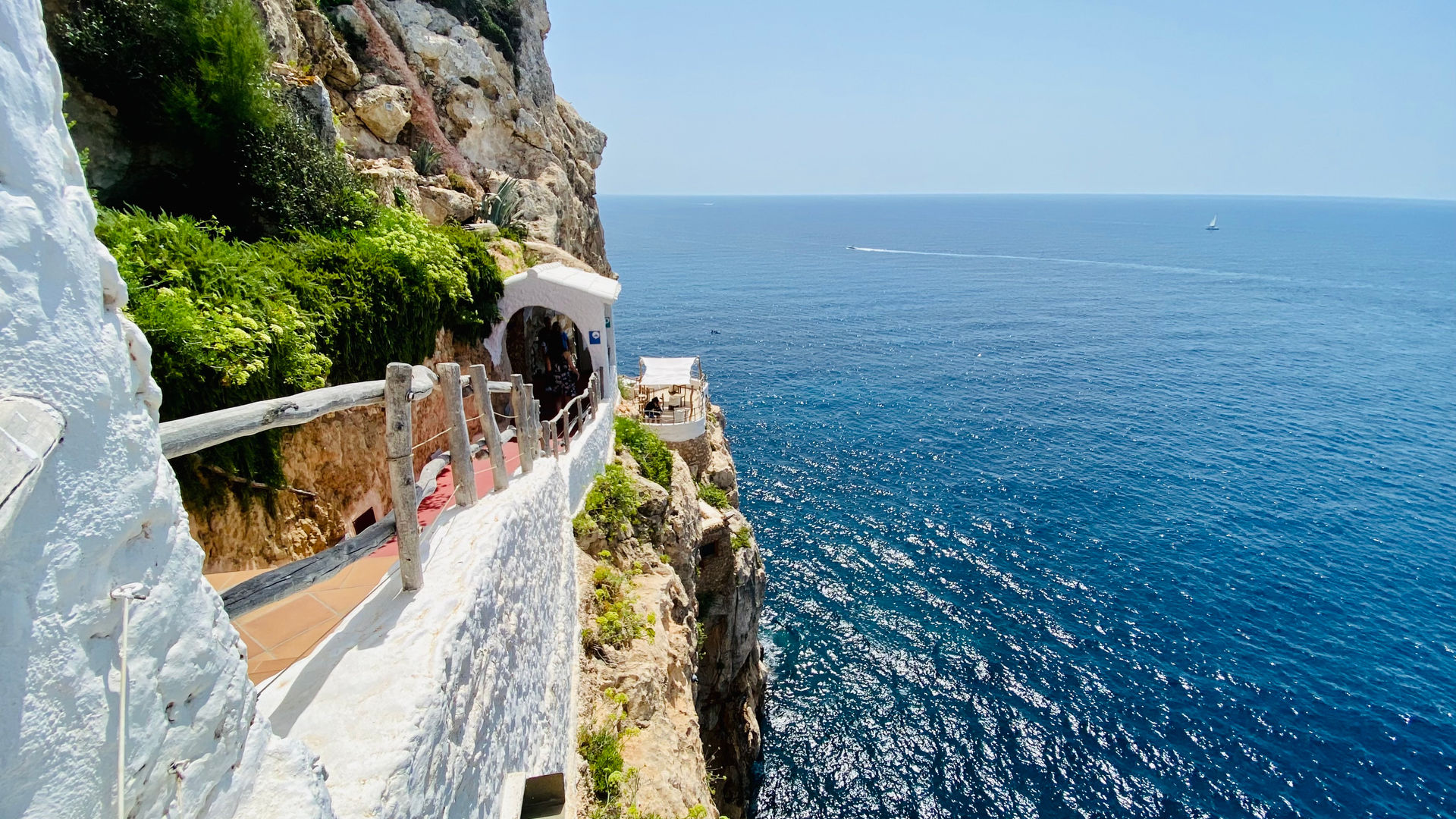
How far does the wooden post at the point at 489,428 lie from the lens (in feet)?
27.9

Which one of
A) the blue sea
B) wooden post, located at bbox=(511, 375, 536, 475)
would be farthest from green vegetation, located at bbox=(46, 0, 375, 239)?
the blue sea

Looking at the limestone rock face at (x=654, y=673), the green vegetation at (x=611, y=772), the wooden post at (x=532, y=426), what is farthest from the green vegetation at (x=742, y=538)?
the green vegetation at (x=611, y=772)

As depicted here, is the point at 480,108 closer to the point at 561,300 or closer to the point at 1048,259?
the point at 561,300

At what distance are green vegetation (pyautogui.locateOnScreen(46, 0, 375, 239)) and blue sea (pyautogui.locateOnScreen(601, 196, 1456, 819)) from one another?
2063cm

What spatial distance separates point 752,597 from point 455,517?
16.7 metres

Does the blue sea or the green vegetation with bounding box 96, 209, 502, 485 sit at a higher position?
the green vegetation with bounding box 96, 209, 502, 485

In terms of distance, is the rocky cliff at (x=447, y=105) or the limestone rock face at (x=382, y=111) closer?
the rocky cliff at (x=447, y=105)

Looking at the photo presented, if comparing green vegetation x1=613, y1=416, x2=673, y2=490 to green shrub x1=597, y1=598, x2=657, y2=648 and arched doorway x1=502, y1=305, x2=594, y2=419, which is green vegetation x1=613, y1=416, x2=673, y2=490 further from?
green shrub x1=597, y1=598, x2=657, y2=648

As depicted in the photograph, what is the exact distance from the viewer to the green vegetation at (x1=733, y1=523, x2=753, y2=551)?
73.0 feet

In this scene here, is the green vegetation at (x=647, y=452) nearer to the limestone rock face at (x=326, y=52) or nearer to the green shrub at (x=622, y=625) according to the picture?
the green shrub at (x=622, y=625)

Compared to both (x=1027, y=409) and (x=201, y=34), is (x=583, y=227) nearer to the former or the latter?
(x=201, y=34)

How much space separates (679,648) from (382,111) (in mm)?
22798

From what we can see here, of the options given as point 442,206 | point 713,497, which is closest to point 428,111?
point 442,206

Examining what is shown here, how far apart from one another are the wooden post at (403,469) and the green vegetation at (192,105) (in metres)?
9.04
